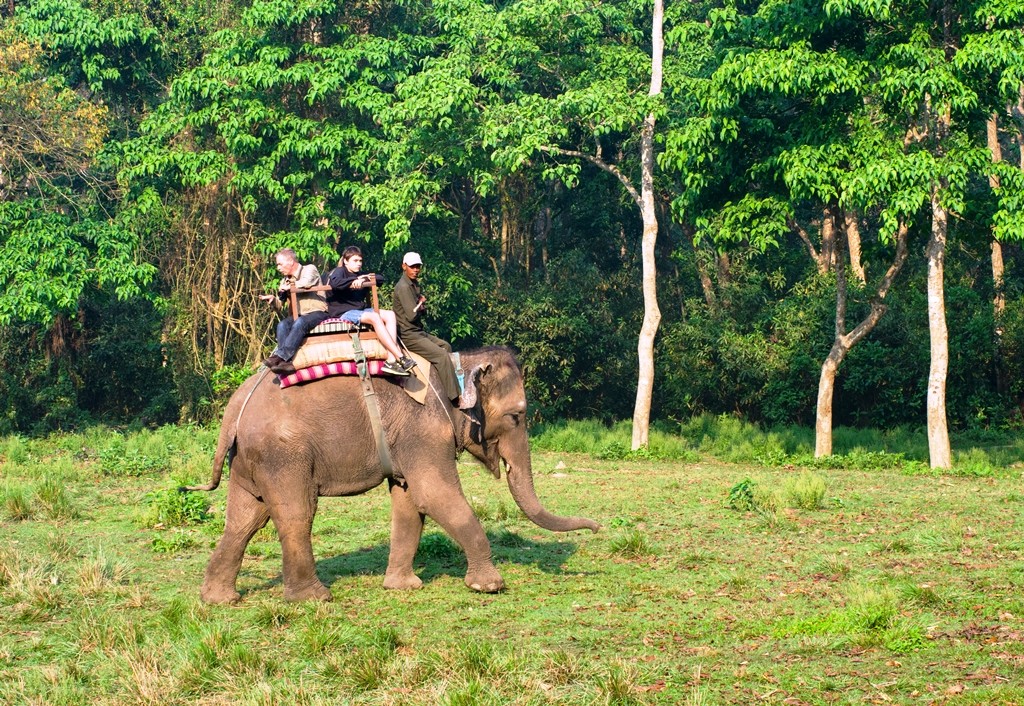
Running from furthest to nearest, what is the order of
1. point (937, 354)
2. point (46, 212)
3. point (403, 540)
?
point (46, 212) → point (937, 354) → point (403, 540)

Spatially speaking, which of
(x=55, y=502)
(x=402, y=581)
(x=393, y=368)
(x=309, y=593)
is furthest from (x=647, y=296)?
(x=309, y=593)

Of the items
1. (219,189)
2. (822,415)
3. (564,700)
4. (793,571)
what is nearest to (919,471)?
(822,415)

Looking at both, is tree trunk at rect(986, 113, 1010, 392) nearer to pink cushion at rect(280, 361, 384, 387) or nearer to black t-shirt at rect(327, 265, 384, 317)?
black t-shirt at rect(327, 265, 384, 317)

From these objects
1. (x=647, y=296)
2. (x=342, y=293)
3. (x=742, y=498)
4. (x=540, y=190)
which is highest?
(x=540, y=190)

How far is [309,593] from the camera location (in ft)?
33.0

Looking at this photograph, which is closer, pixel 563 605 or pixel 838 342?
pixel 563 605

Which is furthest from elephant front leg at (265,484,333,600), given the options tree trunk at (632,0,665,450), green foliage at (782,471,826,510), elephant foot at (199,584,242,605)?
tree trunk at (632,0,665,450)

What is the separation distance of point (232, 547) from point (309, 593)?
2.31 feet

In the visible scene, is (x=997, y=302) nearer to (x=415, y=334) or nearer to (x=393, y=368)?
(x=415, y=334)

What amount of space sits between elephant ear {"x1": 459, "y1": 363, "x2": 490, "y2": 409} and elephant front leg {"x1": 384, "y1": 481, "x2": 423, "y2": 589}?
0.94 metres

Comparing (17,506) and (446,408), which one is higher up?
(446,408)

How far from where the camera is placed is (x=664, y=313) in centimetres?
2814

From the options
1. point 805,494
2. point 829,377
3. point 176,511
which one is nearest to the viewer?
point 176,511

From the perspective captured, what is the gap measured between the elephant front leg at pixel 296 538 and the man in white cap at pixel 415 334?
136cm
